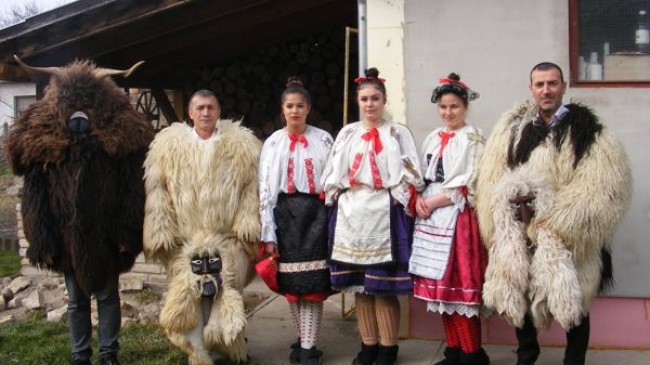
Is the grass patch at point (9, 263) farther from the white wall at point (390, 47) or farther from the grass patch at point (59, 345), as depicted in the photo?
the white wall at point (390, 47)

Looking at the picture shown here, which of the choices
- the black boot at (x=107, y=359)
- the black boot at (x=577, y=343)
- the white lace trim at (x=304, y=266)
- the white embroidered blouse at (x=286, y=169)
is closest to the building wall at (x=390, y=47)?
the white embroidered blouse at (x=286, y=169)

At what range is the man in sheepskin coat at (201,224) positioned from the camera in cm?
425

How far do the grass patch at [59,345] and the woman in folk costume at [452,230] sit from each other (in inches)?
68.9

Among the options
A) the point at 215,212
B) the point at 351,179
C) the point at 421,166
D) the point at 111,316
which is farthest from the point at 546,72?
the point at 111,316

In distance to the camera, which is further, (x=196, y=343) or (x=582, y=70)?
(x=582, y=70)

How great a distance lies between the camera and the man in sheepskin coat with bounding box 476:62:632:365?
3670 mm

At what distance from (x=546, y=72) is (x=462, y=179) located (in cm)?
73

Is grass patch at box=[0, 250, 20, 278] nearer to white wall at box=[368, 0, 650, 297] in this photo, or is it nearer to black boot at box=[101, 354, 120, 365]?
black boot at box=[101, 354, 120, 365]

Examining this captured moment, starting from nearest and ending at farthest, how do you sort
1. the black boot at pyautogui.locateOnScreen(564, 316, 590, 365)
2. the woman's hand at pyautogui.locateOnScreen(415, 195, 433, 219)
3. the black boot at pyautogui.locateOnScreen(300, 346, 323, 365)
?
1. the black boot at pyautogui.locateOnScreen(564, 316, 590, 365)
2. the woman's hand at pyautogui.locateOnScreen(415, 195, 433, 219)
3. the black boot at pyautogui.locateOnScreen(300, 346, 323, 365)

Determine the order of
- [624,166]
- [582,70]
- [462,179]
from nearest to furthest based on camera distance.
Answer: [624,166]
[462,179]
[582,70]

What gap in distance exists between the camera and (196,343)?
4332 millimetres

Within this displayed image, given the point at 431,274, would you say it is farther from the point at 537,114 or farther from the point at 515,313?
the point at 537,114

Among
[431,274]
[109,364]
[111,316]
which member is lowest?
[109,364]

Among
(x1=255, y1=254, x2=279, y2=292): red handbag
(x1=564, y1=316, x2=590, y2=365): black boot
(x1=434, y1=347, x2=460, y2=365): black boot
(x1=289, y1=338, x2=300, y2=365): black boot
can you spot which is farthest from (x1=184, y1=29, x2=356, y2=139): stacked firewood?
(x1=564, y1=316, x2=590, y2=365): black boot
